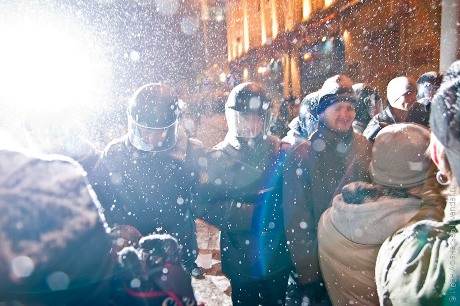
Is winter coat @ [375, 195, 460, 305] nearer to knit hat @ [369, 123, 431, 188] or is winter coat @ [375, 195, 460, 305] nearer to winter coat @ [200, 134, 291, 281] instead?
knit hat @ [369, 123, 431, 188]

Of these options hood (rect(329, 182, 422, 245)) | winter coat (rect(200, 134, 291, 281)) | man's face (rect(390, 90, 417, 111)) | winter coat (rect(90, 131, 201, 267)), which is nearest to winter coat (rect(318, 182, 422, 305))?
hood (rect(329, 182, 422, 245))

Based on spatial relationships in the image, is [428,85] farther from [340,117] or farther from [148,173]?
[148,173]

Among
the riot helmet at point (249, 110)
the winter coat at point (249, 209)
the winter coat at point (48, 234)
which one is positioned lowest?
the winter coat at point (249, 209)

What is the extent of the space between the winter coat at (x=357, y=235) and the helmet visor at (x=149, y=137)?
1.39 metres

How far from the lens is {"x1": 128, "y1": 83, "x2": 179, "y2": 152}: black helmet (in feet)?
7.89

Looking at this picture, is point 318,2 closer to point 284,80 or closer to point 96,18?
point 284,80

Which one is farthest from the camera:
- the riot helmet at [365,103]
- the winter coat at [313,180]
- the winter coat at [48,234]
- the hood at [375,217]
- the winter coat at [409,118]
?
the riot helmet at [365,103]

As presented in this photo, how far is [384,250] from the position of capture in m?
1.14

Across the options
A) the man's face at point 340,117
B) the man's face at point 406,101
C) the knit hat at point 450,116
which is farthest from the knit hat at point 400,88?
the knit hat at point 450,116

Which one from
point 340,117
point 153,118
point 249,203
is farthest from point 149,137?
point 340,117

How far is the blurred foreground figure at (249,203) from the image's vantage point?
8.50 ft

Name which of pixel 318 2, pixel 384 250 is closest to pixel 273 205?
pixel 384 250

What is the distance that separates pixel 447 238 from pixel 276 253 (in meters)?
1.81

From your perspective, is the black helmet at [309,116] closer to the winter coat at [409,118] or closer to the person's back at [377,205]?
the winter coat at [409,118]
